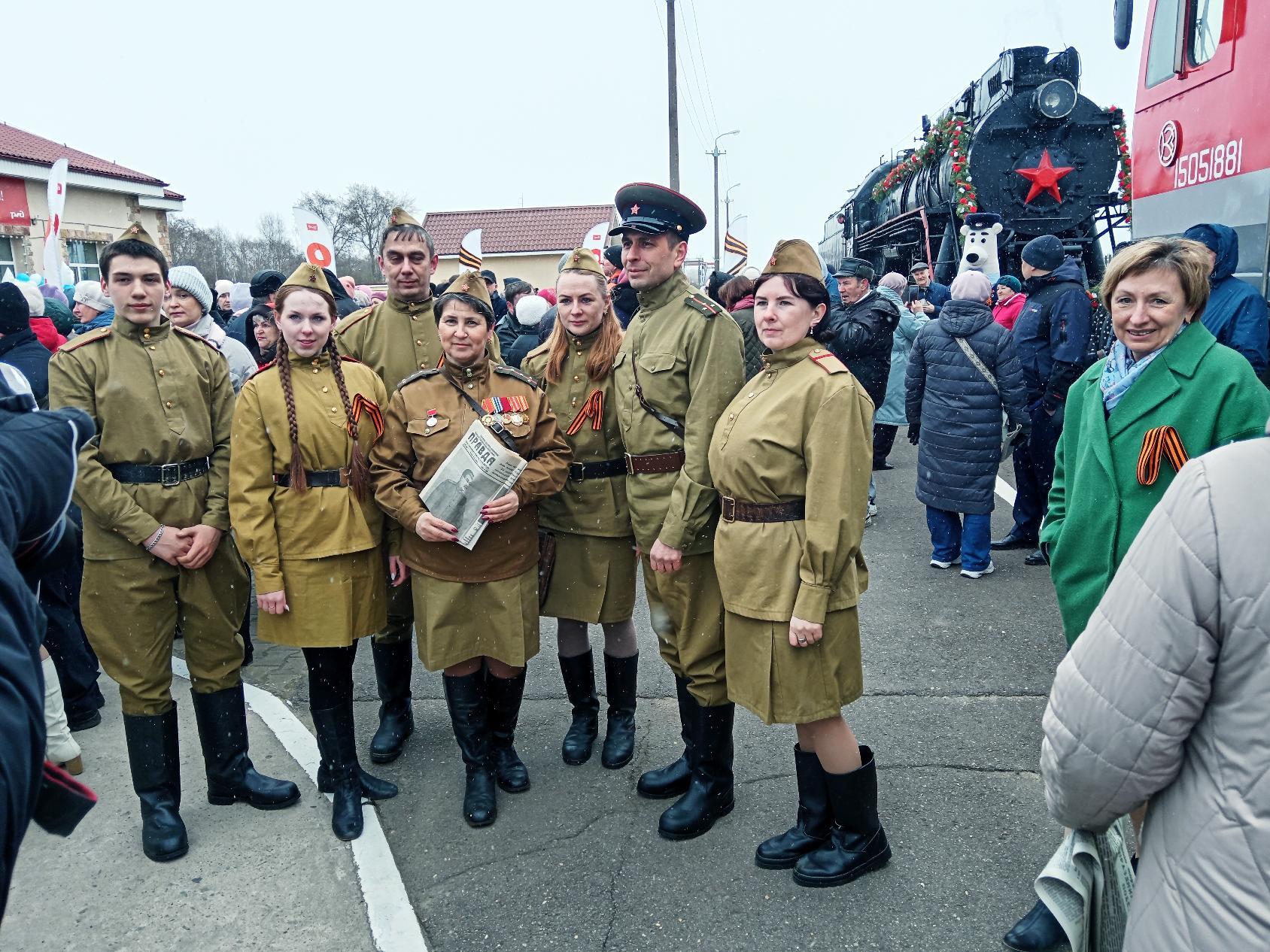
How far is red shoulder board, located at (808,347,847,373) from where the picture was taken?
2.77m

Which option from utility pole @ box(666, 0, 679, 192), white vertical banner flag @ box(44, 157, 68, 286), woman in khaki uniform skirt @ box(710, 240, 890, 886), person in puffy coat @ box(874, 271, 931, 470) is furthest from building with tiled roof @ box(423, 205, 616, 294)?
woman in khaki uniform skirt @ box(710, 240, 890, 886)

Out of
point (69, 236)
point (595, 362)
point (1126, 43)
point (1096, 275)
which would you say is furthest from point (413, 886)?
point (69, 236)

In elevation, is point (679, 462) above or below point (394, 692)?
above

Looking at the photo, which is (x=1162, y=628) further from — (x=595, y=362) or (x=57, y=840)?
(x=57, y=840)

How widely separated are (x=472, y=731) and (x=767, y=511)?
4.82 feet

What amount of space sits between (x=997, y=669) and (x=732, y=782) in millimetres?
1827

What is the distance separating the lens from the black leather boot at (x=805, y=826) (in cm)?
300

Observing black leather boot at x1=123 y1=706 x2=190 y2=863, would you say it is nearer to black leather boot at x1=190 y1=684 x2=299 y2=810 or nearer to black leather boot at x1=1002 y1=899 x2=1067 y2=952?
black leather boot at x1=190 y1=684 x2=299 y2=810

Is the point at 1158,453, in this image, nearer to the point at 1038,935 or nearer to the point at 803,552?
the point at 803,552

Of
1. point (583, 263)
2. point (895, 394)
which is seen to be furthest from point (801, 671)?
point (895, 394)

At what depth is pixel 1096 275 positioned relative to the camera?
1180cm

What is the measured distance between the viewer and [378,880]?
9.98 feet

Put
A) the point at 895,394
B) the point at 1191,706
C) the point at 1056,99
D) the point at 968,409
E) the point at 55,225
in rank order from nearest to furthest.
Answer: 1. the point at 1191,706
2. the point at 968,409
3. the point at 55,225
4. the point at 895,394
5. the point at 1056,99

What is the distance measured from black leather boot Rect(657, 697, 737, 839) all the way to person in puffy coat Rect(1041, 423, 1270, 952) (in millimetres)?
1859
